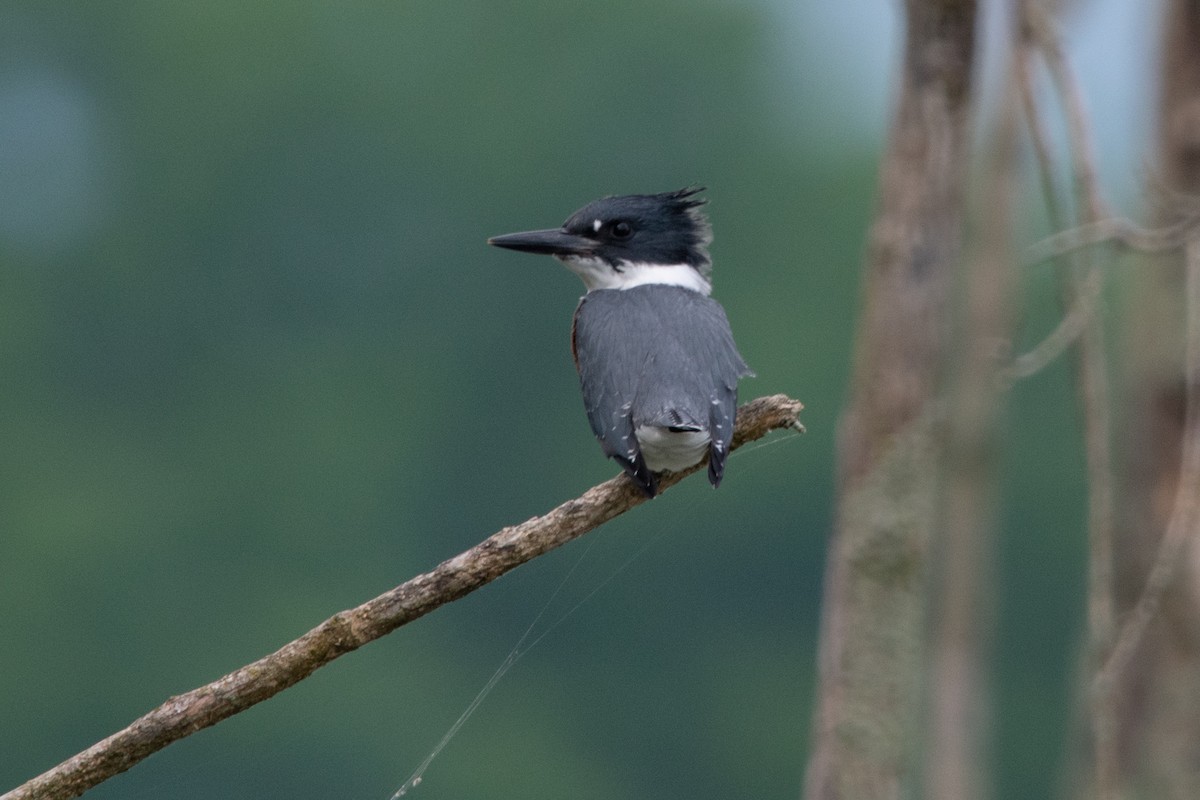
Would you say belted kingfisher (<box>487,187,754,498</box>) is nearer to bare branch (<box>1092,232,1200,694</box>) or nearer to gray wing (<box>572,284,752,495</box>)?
gray wing (<box>572,284,752,495</box>)

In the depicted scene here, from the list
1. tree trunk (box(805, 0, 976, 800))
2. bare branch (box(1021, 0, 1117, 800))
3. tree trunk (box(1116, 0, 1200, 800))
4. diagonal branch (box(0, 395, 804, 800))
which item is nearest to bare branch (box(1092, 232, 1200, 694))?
bare branch (box(1021, 0, 1117, 800))

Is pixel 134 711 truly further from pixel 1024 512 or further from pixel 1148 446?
pixel 1148 446

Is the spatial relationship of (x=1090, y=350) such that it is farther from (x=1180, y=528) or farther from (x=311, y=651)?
(x=311, y=651)

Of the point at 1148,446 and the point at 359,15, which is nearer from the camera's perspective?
the point at 1148,446

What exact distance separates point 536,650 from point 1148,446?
22.6 metres

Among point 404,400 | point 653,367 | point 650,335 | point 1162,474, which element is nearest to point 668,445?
point 653,367

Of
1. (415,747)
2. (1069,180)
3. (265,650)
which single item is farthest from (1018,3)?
(265,650)

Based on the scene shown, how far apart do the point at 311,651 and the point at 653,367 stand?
4.51ft

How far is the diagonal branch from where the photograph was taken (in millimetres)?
3240

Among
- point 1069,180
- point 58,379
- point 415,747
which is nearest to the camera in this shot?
point 1069,180

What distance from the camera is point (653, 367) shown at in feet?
14.6

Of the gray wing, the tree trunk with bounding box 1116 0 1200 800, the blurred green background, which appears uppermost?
the gray wing

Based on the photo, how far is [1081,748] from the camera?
4195mm

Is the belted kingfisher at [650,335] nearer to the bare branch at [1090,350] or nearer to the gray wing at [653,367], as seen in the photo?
the gray wing at [653,367]
